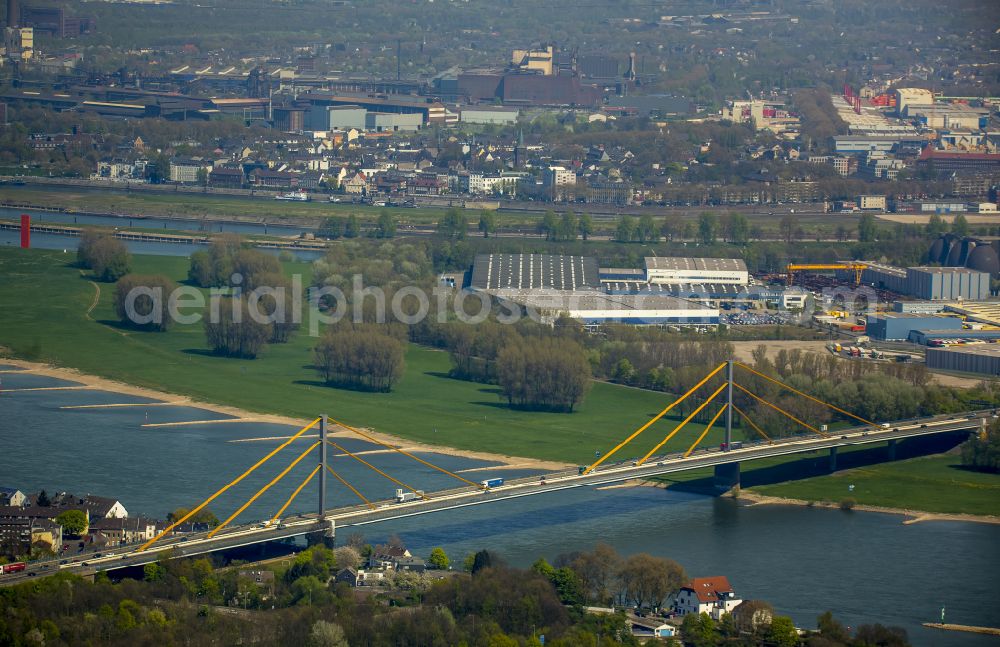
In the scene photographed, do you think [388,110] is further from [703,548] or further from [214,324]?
[703,548]

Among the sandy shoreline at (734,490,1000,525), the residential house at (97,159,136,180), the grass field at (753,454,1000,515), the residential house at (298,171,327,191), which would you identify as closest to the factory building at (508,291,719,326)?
the grass field at (753,454,1000,515)

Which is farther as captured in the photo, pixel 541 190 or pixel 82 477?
pixel 541 190

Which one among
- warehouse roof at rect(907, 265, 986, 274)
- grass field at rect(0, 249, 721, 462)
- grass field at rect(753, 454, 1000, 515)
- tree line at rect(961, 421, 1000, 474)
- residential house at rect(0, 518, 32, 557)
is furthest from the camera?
warehouse roof at rect(907, 265, 986, 274)

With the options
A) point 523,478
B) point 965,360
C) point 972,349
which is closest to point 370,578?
point 523,478

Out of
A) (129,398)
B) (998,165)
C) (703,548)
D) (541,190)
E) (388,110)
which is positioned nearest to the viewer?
(703,548)

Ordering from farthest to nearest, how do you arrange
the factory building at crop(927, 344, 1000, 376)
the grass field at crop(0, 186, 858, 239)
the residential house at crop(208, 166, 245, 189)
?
the residential house at crop(208, 166, 245, 189) < the grass field at crop(0, 186, 858, 239) < the factory building at crop(927, 344, 1000, 376)

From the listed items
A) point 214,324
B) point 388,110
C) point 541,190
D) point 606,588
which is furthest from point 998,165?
point 606,588

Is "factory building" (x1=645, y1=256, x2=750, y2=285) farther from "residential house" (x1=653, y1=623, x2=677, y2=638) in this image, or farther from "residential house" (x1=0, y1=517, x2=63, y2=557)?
"residential house" (x1=653, y1=623, x2=677, y2=638)
